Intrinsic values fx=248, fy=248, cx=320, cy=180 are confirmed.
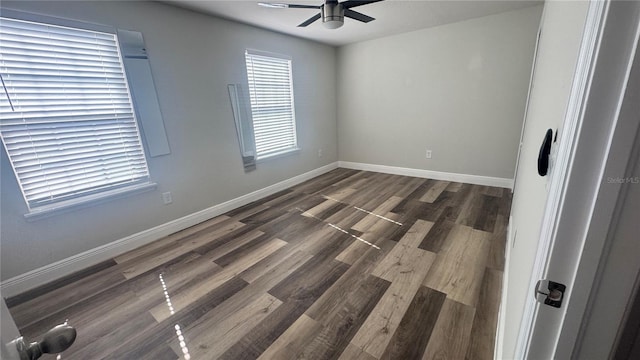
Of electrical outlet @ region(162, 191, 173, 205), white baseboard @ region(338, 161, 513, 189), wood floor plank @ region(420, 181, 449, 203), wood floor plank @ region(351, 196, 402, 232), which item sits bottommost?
wood floor plank @ region(351, 196, 402, 232)

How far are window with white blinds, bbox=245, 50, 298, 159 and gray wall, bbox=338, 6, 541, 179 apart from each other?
4.52 ft

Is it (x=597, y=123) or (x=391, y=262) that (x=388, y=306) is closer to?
(x=391, y=262)

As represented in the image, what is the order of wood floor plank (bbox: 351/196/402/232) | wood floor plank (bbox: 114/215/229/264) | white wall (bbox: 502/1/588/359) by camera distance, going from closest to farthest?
white wall (bbox: 502/1/588/359), wood floor plank (bbox: 114/215/229/264), wood floor plank (bbox: 351/196/402/232)

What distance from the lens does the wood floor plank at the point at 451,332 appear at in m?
1.32

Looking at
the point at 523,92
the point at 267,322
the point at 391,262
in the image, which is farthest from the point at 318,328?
the point at 523,92

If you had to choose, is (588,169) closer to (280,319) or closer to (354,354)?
(354,354)

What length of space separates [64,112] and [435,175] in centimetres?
457

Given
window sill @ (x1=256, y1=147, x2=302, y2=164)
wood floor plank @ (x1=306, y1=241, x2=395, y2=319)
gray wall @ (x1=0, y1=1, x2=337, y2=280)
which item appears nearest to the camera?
wood floor plank @ (x1=306, y1=241, x2=395, y2=319)

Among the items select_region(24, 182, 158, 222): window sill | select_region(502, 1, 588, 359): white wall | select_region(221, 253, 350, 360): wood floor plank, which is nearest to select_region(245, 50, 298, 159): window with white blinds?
select_region(24, 182, 158, 222): window sill

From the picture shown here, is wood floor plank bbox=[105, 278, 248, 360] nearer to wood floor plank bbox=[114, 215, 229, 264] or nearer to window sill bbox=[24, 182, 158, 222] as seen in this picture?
wood floor plank bbox=[114, 215, 229, 264]

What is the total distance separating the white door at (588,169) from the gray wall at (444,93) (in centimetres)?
371

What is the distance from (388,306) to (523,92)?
334 cm

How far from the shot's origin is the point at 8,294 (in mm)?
1885

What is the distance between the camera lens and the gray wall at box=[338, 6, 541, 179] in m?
3.24
